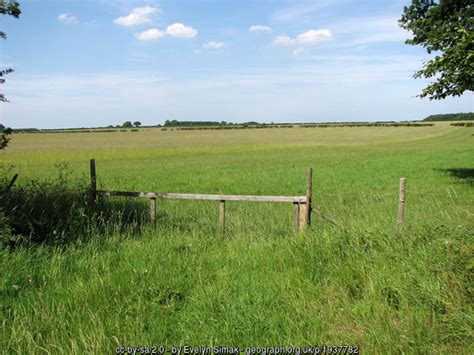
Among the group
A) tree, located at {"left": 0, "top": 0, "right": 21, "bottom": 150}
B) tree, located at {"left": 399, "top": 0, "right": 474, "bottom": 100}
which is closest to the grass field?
tree, located at {"left": 0, "top": 0, "right": 21, "bottom": 150}

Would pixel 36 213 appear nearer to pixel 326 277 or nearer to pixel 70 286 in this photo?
pixel 70 286

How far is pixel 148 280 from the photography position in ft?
16.2

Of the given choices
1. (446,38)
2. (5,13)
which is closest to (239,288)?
(5,13)

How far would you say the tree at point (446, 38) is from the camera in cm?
1353

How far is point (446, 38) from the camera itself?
15.2 meters

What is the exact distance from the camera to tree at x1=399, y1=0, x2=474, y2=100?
1353 centimetres

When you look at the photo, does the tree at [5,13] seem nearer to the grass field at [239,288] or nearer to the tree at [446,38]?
the grass field at [239,288]

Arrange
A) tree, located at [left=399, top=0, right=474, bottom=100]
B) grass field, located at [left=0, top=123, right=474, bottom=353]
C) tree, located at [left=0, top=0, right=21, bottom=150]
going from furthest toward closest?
tree, located at [left=399, top=0, right=474, bottom=100]
tree, located at [left=0, top=0, right=21, bottom=150]
grass field, located at [left=0, top=123, right=474, bottom=353]

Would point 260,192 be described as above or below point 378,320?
below

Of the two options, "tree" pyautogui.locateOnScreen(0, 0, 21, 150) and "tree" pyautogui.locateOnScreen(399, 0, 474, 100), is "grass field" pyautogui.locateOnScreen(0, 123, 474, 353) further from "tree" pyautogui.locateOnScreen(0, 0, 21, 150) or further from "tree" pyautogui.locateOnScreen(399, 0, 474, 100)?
"tree" pyautogui.locateOnScreen(399, 0, 474, 100)

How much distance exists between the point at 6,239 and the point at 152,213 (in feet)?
10.2

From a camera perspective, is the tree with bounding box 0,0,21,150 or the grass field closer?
the grass field

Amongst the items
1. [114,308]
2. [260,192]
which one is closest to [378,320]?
[114,308]

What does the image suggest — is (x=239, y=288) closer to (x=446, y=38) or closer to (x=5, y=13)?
(x=5, y=13)
